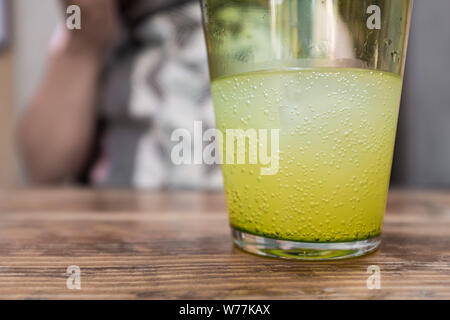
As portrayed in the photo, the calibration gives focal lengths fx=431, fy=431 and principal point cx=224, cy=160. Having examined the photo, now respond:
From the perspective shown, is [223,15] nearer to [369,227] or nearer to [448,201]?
[369,227]

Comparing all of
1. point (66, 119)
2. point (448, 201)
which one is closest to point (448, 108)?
point (448, 201)

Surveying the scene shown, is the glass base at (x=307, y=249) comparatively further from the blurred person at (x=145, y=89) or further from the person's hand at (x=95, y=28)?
the person's hand at (x=95, y=28)

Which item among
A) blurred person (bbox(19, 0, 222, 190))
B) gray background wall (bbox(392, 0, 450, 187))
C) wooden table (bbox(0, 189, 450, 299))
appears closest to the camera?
wooden table (bbox(0, 189, 450, 299))

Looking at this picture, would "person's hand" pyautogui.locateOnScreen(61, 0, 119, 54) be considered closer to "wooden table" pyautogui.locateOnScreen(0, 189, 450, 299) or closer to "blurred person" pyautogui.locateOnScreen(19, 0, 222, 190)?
"blurred person" pyautogui.locateOnScreen(19, 0, 222, 190)

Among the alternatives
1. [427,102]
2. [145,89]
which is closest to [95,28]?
[145,89]

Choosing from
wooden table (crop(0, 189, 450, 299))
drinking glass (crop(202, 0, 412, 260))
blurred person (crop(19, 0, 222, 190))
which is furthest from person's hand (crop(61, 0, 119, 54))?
drinking glass (crop(202, 0, 412, 260))

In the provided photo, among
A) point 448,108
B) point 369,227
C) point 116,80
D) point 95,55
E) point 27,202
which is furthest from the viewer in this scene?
point 448,108

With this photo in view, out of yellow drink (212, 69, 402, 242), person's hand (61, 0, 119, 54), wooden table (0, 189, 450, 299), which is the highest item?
person's hand (61, 0, 119, 54)
